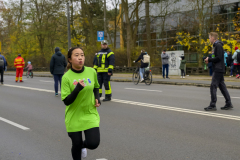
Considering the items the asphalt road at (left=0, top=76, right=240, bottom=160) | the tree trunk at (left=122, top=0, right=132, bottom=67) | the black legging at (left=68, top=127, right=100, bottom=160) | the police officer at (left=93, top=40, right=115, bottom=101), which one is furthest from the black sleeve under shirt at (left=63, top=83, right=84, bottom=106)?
the tree trunk at (left=122, top=0, right=132, bottom=67)

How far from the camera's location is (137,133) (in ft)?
20.9

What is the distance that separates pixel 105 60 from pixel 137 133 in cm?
454

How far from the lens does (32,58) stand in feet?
168

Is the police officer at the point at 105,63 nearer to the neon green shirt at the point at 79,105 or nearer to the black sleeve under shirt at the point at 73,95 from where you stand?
the neon green shirt at the point at 79,105

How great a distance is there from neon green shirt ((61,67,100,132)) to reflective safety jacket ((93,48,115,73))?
6.42 m

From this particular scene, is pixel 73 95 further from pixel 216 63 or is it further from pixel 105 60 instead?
pixel 105 60

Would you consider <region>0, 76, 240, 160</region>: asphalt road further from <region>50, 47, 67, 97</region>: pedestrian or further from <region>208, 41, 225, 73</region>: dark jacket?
<region>50, 47, 67, 97</region>: pedestrian

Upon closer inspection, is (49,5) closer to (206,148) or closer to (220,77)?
(220,77)

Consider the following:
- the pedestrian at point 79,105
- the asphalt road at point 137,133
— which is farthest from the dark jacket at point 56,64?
the pedestrian at point 79,105

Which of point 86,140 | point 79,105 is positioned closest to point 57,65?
point 79,105

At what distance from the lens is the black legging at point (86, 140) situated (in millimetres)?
3824

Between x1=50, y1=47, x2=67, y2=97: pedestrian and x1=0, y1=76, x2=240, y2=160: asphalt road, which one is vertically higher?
x1=50, y1=47, x2=67, y2=97: pedestrian

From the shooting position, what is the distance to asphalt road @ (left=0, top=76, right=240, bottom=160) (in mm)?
5086

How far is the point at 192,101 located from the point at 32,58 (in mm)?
43412
